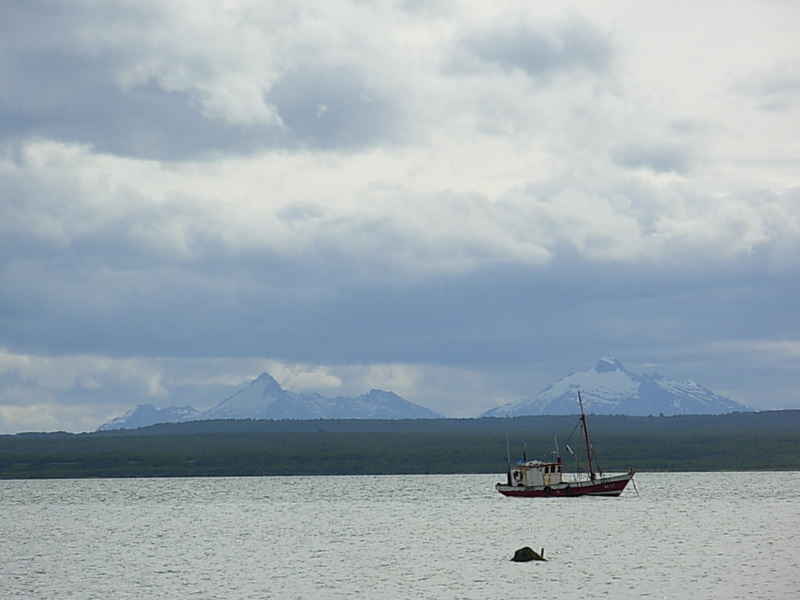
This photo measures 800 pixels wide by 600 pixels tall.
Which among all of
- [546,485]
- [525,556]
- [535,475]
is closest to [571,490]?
[546,485]

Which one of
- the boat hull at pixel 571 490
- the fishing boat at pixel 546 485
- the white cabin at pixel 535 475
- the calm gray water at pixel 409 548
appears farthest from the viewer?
the white cabin at pixel 535 475

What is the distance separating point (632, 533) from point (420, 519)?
3062 cm

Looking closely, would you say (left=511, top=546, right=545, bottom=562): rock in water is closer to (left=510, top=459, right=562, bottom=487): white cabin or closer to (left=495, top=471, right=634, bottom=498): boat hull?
(left=495, top=471, right=634, bottom=498): boat hull

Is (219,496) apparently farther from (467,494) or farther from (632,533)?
(632,533)

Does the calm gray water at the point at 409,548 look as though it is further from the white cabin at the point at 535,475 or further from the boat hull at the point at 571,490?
the white cabin at the point at 535,475

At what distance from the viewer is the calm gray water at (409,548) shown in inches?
3211

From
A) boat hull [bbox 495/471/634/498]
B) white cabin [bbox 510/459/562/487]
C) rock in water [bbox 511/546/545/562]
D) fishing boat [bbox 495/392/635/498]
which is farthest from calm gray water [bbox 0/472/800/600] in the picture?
white cabin [bbox 510/459/562/487]

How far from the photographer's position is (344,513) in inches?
6073

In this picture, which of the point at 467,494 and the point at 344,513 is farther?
the point at 467,494

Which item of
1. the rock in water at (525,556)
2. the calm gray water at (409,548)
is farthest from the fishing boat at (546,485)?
the rock in water at (525,556)

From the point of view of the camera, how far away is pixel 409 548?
357ft

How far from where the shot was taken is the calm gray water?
8156 cm

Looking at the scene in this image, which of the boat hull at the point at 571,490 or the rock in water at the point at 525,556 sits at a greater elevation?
the boat hull at the point at 571,490

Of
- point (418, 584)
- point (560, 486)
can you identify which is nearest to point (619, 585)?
point (418, 584)
